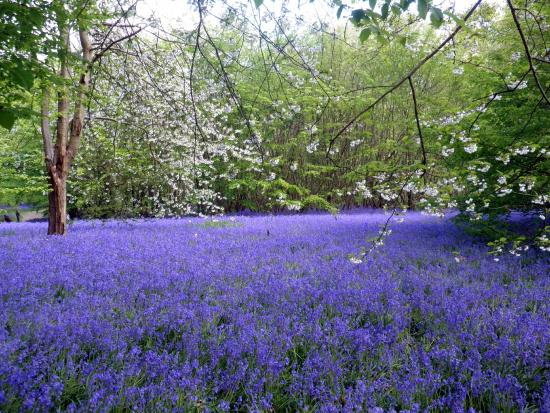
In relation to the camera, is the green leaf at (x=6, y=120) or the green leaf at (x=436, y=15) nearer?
the green leaf at (x=436, y=15)

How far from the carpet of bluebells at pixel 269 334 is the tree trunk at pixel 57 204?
2682 millimetres

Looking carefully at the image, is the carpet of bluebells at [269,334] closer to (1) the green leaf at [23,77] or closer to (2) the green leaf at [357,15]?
(1) the green leaf at [23,77]

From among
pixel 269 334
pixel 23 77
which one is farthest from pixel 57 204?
pixel 23 77

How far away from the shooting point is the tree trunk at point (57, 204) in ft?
28.2

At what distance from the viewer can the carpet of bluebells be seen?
7.98ft

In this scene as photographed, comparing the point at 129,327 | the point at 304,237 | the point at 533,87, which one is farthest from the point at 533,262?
the point at 129,327

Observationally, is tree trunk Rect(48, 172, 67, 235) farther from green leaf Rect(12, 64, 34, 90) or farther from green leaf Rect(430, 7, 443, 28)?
green leaf Rect(430, 7, 443, 28)

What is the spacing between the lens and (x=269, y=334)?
10.5 feet

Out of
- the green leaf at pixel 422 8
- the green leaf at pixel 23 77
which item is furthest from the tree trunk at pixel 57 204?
the green leaf at pixel 422 8

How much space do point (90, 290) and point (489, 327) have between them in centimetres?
373

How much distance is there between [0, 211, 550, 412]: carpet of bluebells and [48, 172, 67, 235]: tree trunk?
2.68m

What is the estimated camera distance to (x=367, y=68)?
18.4 meters

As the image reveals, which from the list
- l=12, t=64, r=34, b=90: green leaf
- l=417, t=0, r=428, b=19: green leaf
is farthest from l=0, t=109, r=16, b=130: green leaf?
l=417, t=0, r=428, b=19: green leaf

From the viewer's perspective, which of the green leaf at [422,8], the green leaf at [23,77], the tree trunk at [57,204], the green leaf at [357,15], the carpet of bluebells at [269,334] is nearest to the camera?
the green leaf at [422,8]
